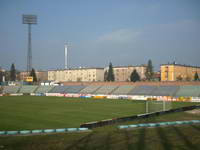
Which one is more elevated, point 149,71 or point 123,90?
point 149,71

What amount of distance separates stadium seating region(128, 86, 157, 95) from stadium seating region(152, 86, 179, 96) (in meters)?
1.71

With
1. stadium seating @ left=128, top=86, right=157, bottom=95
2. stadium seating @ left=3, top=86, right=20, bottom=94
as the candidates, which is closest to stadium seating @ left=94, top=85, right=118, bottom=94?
stadium seating @ left=128, top=86, right=157, bottom=95

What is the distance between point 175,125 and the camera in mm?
24953

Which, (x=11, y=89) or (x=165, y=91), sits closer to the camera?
(x=165, y=91)

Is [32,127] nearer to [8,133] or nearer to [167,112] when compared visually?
[8,133]

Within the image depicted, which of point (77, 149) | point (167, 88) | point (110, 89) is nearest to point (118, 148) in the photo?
point (77, 149)

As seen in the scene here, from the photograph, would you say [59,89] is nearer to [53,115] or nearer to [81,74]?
[53,115]

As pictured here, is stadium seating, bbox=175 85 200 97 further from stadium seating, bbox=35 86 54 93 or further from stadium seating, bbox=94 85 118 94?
stadium seating, bbox=35 86 54 93

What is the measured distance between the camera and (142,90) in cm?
8012

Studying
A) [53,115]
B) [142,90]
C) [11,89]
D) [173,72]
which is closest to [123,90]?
Result: [142,90]

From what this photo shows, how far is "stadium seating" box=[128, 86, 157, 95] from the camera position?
76.8m

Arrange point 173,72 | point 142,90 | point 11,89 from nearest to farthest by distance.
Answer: point 142,90
point 11,89
point 173,72

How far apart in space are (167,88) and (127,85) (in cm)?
1707

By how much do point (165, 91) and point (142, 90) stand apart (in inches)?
329
